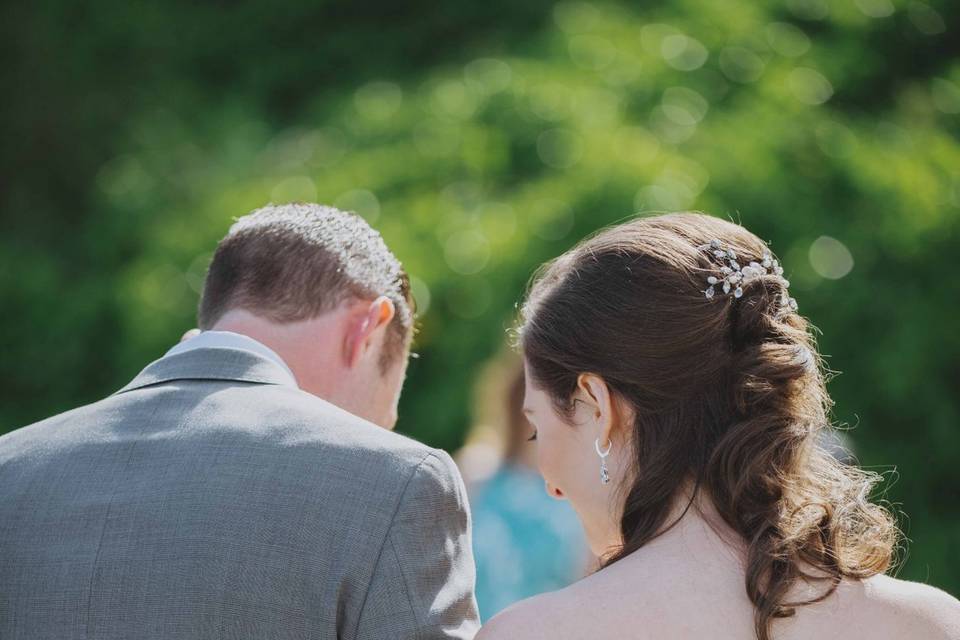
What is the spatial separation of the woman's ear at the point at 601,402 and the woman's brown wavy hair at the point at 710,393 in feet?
0.05

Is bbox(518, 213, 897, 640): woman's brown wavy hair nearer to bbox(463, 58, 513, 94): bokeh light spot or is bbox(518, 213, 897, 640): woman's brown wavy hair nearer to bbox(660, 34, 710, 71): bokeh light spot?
bbox(463, 58, 513, 94): bokeh light spot

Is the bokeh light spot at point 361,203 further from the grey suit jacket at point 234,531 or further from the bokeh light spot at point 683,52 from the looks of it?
the grey suit jacket at point 234,531

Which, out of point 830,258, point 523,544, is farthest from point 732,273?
point 830,258

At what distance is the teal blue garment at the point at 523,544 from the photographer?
405 centimetres

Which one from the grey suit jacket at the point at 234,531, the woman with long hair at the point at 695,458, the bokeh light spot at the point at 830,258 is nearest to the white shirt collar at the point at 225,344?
the grey suit jacket at the point at 234,531

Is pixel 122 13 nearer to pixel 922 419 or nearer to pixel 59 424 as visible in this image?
pixel 922 419

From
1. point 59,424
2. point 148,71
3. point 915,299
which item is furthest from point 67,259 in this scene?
point 59,424

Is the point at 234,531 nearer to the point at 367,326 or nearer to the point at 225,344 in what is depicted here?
the point at 225,344

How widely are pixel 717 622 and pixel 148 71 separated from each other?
780 centimetres

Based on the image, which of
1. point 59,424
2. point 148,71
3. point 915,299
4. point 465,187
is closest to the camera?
point 59,424

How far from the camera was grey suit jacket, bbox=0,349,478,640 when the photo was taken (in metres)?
1.82

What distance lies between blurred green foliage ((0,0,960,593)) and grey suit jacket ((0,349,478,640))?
3.21m

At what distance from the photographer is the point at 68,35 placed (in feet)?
28.4

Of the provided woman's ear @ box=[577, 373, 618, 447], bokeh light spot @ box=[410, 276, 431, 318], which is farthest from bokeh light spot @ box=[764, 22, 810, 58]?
woman's ear @ box=[577, 373, 618, 447]
